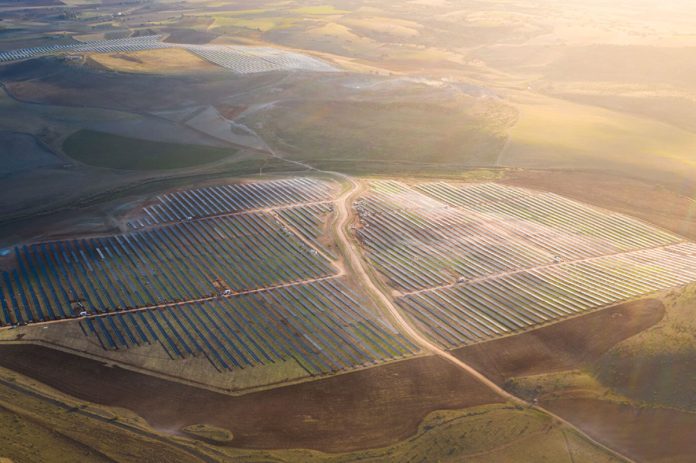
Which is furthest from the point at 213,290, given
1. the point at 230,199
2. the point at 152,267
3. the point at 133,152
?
the point at 133,152

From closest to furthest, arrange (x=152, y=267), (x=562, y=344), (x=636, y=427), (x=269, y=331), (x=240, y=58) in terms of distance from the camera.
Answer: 1. (x=636, y=427)
2. (x=562, y=344)
3. (x=269, y=331)
4. (x=152, y=267)
5. (x=240, y=58)

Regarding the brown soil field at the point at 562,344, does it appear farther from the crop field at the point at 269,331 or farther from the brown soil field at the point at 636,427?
the crop field at the point at 269,331

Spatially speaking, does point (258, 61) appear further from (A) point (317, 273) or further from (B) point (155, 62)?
(A) point (317, 273)

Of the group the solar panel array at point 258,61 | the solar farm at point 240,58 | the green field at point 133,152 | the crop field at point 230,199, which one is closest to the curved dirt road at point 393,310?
the crop field at point 230,199

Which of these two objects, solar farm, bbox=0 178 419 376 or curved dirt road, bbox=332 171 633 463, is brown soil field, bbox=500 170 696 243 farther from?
solar farm, bbox=0 178 419 376

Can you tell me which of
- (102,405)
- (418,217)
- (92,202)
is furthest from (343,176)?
(102,405)

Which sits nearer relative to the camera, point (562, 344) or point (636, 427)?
point (636, 427)
